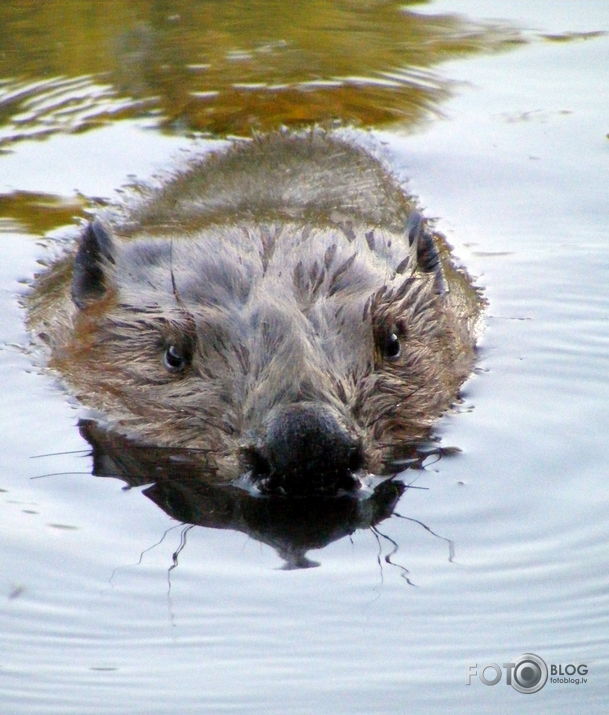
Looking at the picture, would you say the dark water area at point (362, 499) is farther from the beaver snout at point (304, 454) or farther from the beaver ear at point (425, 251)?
the beaver ear at point (425, 251)

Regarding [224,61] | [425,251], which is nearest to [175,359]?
[425,251]

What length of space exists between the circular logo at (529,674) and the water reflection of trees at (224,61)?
522 cm

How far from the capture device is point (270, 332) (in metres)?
4.96

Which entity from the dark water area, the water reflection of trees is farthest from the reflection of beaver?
the water reflection of trees

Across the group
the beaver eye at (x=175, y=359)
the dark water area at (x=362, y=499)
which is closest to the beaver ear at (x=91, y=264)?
the dark water area at (x=362, y=499)

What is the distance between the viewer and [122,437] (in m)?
5.29

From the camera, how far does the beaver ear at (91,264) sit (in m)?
5.96

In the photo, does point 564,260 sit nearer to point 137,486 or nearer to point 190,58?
point 137,486

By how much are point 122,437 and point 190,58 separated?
5184 mm

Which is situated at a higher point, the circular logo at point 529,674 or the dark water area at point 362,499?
the circular logo at point 529,674

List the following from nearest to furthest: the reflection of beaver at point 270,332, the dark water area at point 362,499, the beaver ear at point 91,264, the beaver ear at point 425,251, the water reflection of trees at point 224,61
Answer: the dark water area at point 362,499, the reflection of beaver at point 270,332, the beaver ear at point 91,264, the beaver ear at point 425,251, the water reflection of trees at point 224,61

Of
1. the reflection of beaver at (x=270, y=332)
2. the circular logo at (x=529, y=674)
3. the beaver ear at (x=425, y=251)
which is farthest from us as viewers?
the beaver ear at (x=425, y=251)

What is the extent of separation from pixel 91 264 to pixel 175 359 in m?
0.92

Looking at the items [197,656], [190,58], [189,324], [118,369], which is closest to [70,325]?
[118,369]
